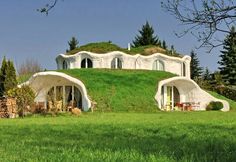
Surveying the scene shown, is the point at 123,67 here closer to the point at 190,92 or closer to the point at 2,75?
the point at 190,92

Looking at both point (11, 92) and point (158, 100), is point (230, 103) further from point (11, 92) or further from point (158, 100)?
point (11, 92)

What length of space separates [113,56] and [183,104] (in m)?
11.5

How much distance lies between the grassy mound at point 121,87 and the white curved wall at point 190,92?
1.26m

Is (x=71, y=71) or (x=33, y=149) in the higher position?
(x=71, y=71)

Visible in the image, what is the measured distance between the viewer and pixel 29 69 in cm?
8044

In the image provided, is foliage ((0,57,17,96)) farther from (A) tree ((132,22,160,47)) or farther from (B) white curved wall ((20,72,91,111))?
(A) tree ((132,22,160,47))

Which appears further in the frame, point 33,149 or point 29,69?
point 29,69

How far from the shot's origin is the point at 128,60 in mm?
58750

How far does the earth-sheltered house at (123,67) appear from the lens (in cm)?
4747

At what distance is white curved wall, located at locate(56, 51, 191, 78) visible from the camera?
191 feet

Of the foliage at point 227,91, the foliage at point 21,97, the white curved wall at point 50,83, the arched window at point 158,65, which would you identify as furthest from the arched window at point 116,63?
the foliage at point 21,97

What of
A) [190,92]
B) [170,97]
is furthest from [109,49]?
[190,92]

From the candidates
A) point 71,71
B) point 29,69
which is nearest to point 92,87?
point 71,71

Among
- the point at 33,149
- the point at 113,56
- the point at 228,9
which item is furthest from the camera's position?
the point at 113,56
